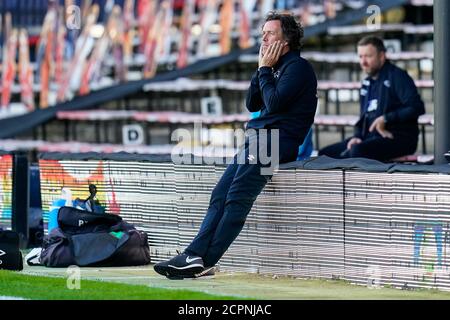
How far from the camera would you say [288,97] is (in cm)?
1118

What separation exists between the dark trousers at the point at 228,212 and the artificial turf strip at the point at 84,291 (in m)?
0.73

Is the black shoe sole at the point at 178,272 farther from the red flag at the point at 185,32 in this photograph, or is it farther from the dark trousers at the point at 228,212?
the red flag at the point at 185,32

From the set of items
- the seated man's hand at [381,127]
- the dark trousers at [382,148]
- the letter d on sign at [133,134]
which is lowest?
the letter d on sign at [133,134]

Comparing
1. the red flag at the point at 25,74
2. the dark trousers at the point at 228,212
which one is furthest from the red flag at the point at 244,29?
the dark trousers at the point at 228,212

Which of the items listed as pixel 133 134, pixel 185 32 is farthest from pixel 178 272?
pixel 185 32

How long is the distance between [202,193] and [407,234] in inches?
84.0

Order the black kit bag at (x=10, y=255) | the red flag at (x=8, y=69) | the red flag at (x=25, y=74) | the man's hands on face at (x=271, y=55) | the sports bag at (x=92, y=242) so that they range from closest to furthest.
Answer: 1. the man's hands on face at (x=271, y=55)
2. the black kit bag at (x=10, y=255)
3. the sports bag at (x=92, y=242)
4. the red flag at (x=8, y=69)
5. the red flag at (x=25, y=74)

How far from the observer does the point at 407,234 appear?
10.6 m

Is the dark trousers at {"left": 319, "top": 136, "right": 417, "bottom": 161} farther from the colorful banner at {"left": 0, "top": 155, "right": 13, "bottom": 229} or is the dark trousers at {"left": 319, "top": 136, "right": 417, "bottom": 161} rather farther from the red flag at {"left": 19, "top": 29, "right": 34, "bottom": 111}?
the red flag at {"left": 19, "top": 29, "right": 34, "bottom": 111}

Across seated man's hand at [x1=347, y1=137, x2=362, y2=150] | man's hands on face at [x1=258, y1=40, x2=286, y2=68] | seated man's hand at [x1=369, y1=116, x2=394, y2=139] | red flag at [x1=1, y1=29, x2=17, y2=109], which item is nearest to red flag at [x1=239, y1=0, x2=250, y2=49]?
red flag at [x1=1, y1=29, x2=17, y2=109]

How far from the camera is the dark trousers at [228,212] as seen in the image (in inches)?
437

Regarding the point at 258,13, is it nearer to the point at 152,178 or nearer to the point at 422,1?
the point at 422,1

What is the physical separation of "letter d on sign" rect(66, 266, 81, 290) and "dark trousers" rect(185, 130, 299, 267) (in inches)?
31.3
